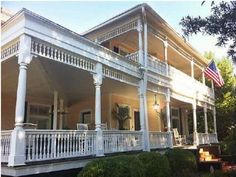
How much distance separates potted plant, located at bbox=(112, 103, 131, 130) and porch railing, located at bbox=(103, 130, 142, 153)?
3.80 metres

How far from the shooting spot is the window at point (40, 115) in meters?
14.4

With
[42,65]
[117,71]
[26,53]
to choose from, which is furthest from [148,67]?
[26,53]

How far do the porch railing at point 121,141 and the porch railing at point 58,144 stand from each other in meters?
0.81

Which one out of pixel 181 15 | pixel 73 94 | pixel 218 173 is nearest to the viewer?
pixel 181 15

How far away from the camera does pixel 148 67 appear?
44.6 feet

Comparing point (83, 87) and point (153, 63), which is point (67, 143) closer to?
point (83, 87)

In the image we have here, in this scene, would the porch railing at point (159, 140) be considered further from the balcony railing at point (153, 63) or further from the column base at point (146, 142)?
the balcony railing at point (153, 63)

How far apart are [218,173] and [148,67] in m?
5.69

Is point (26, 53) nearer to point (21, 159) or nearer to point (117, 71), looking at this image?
point (21, 159)

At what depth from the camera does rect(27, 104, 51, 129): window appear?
14406mm

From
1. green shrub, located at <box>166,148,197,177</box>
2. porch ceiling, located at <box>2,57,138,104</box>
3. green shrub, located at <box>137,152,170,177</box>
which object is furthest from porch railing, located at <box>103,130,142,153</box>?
porch ceiling, located at <box>2,57,138,104</box>

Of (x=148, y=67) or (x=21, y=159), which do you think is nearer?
(x=21, y=159)

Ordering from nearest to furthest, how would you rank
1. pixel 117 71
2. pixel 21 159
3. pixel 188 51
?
1. pixel 21 159
2. pixel 117 71
3. pixel 188 51

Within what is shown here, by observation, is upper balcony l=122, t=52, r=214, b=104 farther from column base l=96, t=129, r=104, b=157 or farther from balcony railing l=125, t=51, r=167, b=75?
column base l=96, t=129, r=104, b=157
